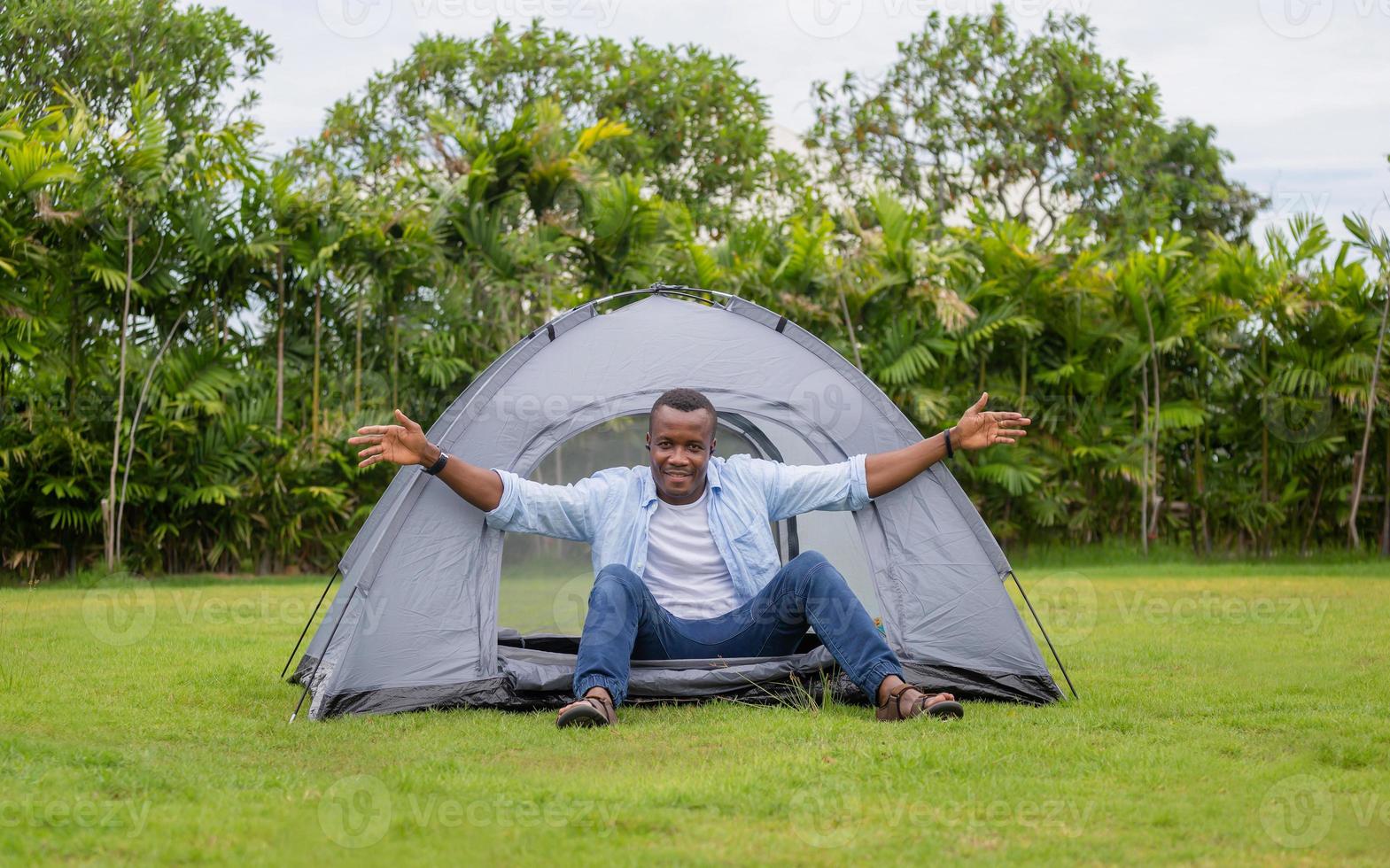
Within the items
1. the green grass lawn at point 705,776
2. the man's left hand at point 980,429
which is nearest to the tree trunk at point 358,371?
the green grass lawn at point 705,776

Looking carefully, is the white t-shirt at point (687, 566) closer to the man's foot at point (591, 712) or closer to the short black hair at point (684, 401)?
the short black hair at point (684, 401)

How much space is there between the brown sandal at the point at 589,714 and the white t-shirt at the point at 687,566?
71cm

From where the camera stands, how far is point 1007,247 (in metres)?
11.2

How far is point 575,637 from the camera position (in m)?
5.19

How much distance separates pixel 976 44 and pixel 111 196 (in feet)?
40.3

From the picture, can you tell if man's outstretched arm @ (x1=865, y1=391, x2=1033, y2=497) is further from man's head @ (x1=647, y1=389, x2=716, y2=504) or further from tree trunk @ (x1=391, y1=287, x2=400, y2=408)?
tree trunk @ (x1=391, y1=287, x2=400, y2=408)

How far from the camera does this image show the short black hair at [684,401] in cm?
449

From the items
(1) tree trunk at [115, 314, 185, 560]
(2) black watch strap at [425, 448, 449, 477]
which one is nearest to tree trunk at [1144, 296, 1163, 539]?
(1) tree trunk at [115, 314, 185, 560]

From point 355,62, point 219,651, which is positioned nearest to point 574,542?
point 219,651

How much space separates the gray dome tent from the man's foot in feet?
1.38

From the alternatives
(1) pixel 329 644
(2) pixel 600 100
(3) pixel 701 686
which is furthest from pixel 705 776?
(2) pixel 600 100

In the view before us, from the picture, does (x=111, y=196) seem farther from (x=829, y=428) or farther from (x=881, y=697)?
(x=881, y=697)

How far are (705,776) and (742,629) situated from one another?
129cm

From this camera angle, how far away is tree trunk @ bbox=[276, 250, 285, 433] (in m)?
10.3
